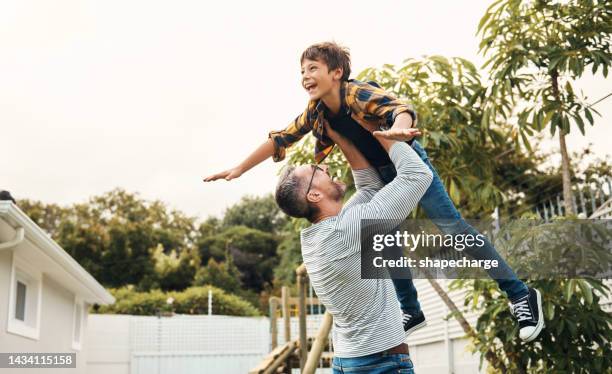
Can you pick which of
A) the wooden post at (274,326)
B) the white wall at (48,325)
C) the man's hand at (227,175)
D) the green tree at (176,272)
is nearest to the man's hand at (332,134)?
the man's hand at (227,175)

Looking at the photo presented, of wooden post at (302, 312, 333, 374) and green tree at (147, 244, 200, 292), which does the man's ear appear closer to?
wooden post at (302, 312, 333, 374)

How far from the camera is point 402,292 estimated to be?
2348mm

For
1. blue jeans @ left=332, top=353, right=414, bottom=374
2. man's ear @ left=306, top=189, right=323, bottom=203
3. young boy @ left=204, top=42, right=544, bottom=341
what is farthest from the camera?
young boy @ left=204, top=42, right=544, bottom=341

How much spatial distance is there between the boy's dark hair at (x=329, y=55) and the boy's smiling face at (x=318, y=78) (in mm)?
13

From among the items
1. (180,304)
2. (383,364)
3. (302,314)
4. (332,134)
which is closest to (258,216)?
(180,304)

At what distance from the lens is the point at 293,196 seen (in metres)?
1.91

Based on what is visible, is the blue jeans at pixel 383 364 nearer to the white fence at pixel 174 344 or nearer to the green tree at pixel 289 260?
the white fence at pixel 174 344

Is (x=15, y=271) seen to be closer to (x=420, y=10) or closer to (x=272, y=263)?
(x=420, y=10)

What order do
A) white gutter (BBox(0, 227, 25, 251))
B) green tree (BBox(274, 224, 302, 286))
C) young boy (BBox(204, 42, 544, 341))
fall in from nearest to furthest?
young boy (BBox(204, 42, 544, 341)) < white gutter (BBox(0, 227, 25, 251)) < green tree (BBox(274, 224, 302, 286))

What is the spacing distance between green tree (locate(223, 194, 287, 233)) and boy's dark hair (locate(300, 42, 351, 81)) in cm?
2299

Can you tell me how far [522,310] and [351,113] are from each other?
0.84 m

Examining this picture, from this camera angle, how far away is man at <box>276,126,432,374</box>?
1.71m

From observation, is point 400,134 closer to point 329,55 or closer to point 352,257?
point 352,257

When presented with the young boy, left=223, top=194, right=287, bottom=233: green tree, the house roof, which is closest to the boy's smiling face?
the young boy
